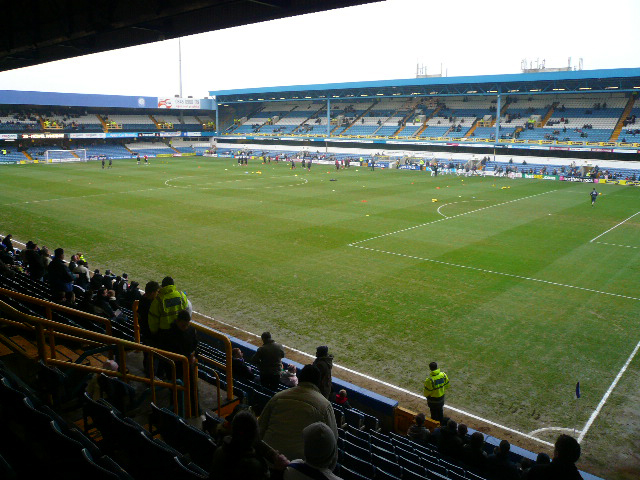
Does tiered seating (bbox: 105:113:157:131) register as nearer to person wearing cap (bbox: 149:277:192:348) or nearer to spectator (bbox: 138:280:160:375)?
spectator (bbox: 138:280:160:375)

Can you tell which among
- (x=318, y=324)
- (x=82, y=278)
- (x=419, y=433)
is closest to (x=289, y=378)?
(x=419, y=433)

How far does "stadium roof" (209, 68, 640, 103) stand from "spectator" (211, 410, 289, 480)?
60.4m

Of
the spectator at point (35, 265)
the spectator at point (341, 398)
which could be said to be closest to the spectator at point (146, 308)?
the spectator at point (341, 398)

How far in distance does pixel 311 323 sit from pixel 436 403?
5.37 m

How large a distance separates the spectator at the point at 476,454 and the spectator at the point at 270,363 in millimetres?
3018

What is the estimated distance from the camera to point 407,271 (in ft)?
60.5

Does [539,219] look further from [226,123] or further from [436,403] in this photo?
[226,123]

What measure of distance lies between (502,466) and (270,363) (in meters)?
3.63

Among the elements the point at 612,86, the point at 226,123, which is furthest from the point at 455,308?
the point at 226,123

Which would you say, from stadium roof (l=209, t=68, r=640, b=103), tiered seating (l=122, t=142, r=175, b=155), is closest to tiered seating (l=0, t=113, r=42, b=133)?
tiered seating (l=122, t=142, r=175, b=155)

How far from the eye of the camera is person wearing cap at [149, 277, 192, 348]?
7129 mm

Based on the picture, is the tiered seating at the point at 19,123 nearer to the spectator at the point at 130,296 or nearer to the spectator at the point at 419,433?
the spectator at the point at 130,296

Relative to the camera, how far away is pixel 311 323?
13594mm

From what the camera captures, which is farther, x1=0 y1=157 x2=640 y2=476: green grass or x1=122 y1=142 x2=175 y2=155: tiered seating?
x1=122 y1=142 x2=175 y2=155: tiered seating
